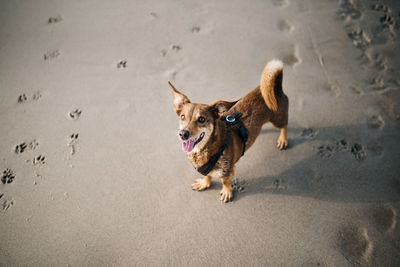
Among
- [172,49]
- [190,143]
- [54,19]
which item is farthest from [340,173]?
[54,19]

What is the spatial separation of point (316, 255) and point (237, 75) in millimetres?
2930

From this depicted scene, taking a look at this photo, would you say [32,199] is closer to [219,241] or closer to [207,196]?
[207,196]

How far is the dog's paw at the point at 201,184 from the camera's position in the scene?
2.87 m

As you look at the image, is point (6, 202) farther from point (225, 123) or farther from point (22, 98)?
point (225, 123)

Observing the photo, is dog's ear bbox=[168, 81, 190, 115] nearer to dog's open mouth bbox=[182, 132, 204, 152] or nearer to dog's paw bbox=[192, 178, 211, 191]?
dog's open mouth bbox=[182, 132, 204, 152]

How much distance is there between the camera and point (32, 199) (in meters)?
2.93

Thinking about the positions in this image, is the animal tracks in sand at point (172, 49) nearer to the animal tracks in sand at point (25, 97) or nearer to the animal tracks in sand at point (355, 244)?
the animal tracks in sand at point (25, 97)

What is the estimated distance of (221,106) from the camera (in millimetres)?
2027

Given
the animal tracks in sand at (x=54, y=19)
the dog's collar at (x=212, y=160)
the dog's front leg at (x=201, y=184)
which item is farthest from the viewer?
the animal tracks in sand at (x=54, y=19)

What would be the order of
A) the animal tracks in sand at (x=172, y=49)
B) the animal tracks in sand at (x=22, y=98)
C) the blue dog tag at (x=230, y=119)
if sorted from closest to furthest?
the blue dog tag at (x=230, y=119) < the animal tracks in sand at (x=22, y=98) < the animal tracks in sand at (x=172, y=49)

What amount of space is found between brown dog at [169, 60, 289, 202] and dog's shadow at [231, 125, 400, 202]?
28.2 inches

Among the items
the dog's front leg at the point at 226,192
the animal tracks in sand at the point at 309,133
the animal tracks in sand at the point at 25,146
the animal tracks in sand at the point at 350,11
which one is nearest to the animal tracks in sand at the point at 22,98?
the animal tracks in sand at the point at 25,146

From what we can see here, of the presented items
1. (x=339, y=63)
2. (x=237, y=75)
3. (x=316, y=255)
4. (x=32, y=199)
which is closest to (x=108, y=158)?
(x=32, y=199)

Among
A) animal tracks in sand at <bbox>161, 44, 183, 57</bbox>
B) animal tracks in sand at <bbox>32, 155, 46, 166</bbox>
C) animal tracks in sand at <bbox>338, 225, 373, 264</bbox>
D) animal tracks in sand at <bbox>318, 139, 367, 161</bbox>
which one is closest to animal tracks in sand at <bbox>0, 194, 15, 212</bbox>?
animal tracks in sand at <bbox>32, 155, 46, 166</bbox>
